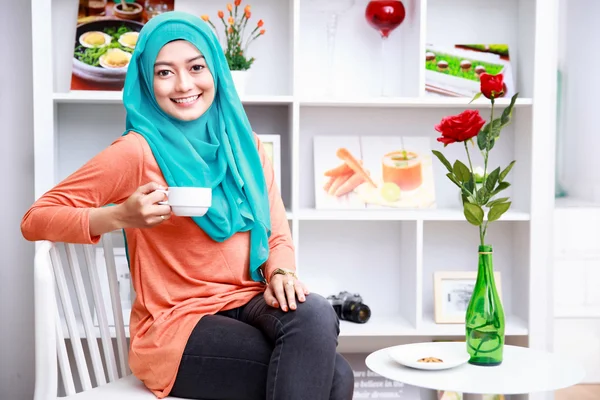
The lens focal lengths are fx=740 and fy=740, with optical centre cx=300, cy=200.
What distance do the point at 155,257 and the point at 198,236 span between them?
11cm

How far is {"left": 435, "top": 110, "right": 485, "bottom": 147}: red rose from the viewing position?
1638 millimetres

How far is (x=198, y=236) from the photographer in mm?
1760

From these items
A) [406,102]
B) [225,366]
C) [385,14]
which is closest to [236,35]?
[385,14]

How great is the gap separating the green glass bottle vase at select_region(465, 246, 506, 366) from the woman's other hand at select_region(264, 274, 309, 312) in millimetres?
408

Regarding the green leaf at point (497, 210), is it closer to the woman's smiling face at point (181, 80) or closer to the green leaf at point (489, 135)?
the green leaf at point (489, 135)

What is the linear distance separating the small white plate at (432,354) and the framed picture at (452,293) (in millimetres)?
711

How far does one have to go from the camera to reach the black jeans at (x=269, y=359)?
57.4 inches

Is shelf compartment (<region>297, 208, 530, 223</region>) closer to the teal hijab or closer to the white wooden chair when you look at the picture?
the teal hijab

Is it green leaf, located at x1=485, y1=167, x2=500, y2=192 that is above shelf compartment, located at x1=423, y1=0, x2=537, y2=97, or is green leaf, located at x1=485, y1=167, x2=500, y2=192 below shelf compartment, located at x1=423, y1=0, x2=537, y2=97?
below

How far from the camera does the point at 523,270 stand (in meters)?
2.69

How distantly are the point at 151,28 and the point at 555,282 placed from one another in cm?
192

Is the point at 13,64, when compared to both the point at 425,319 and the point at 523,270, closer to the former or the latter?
the point at 425,319

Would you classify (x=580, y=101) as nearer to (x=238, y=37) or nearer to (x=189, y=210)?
(x=238, y=37)

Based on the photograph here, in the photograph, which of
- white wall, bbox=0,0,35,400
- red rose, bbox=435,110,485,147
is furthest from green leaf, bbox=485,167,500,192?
white wall, bbox=0,0,35,400
